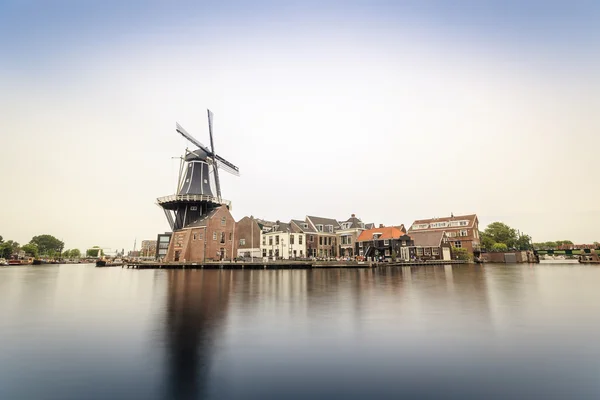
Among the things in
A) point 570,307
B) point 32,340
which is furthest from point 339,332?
point 570,307

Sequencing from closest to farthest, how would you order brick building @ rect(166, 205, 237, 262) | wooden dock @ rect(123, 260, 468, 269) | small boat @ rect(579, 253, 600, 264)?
wooden dock @ rect(123, 260, 468, 269), brick building @ rect(166, 205, 237, 262), small boat @ rect(579, 253, 600, 264)

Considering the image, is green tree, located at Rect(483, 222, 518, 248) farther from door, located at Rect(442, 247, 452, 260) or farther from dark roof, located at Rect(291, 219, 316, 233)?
dark roof, located at Rect(291, 219, 316, 233)

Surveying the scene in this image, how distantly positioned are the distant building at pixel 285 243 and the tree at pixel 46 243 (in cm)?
10881

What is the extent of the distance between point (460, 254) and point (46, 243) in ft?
473

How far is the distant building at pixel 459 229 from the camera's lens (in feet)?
223

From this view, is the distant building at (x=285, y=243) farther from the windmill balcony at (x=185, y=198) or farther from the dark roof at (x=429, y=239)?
the dark roof at (x=429, y=239)

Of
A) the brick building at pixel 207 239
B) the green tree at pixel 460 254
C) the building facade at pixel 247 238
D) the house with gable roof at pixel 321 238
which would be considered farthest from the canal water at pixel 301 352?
the green tree at pixel 460 254

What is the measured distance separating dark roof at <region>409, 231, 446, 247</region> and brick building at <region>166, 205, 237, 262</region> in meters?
37.7

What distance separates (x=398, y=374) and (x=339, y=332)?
10.7ft

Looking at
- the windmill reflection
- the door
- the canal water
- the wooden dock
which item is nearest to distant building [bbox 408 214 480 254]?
the door

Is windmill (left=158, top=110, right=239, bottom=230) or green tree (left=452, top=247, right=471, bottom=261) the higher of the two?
windmill (left=158, top=110, right=239, bottom=230)

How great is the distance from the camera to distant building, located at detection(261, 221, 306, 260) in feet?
198

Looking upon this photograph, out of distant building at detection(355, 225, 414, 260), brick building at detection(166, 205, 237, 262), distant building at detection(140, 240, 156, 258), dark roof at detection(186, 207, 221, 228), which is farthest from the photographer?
distant building at detection(140, 240, 156, 258)

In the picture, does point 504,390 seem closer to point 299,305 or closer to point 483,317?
point 483,317
